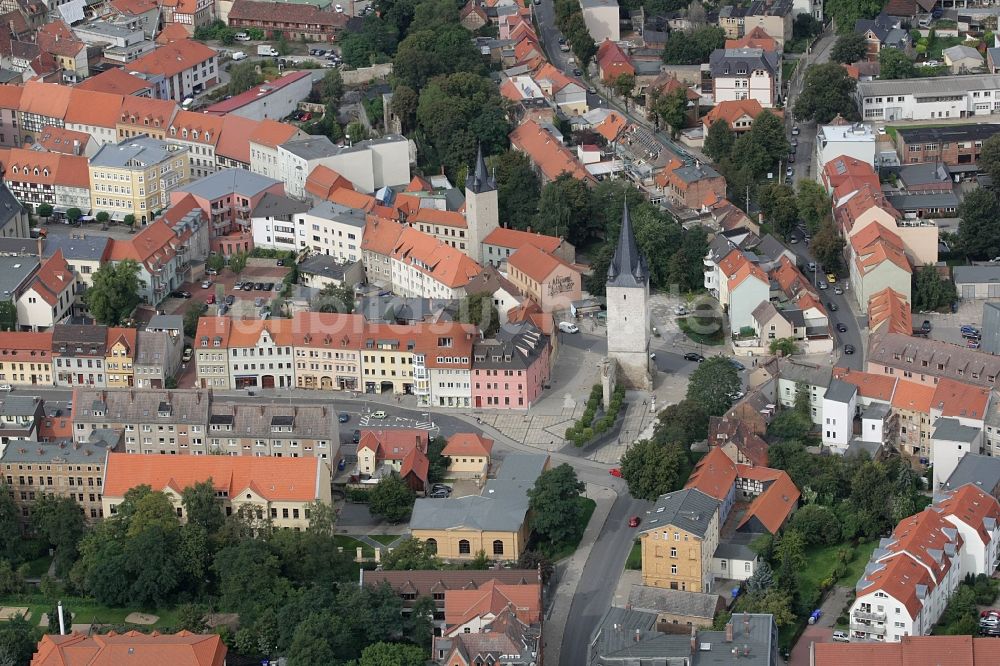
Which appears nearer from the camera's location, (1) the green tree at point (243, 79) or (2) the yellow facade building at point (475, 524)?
(2) the yellow facade building at point (475, 524)

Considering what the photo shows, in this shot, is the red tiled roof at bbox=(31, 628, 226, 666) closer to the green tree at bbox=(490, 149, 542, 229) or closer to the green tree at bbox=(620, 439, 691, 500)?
the green tree at bbox=(620, 439, 691, 500)

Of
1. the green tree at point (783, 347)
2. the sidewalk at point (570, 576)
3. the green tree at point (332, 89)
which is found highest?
the green tree at point (332, 89)

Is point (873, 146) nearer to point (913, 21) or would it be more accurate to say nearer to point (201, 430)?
point (913, 21)

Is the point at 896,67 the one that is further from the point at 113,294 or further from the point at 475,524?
the point at 475,524

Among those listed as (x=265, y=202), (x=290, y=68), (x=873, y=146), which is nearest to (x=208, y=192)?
(x=265, y=202)

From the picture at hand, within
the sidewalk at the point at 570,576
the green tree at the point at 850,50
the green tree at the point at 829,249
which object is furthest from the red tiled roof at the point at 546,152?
the sidewalk at the point at 570,576

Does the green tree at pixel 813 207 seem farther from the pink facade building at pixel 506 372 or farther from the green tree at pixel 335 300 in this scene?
the green tree at pixel 335 300
